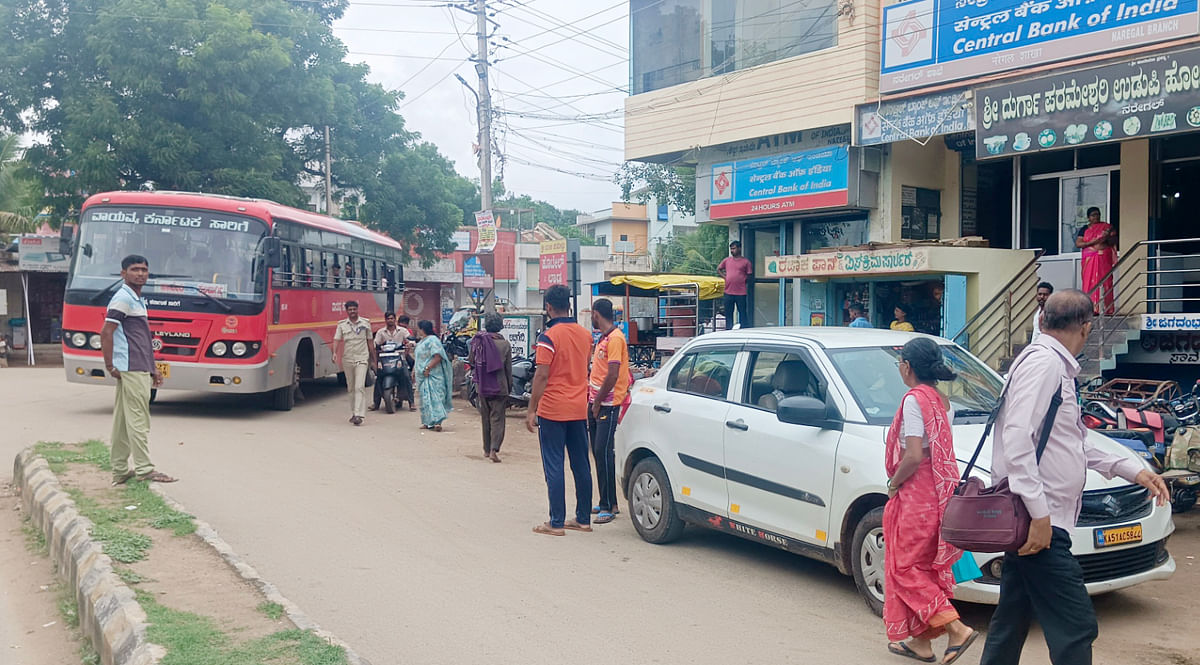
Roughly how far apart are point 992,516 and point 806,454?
2.33m

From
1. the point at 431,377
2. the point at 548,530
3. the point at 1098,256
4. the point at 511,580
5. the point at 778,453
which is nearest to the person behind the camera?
the point at 778,453

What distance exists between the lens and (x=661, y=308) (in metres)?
20.9

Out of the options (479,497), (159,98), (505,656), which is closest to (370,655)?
(505,656)

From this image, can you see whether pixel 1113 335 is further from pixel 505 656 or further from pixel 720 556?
pixel 505 656

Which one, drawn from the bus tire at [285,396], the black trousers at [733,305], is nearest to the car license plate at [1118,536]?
the black trousers at [733,305]

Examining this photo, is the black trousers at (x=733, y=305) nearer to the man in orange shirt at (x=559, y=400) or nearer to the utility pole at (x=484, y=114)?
the utility pole at (x=484, y=114)

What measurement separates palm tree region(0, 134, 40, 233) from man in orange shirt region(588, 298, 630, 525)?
2343 cm

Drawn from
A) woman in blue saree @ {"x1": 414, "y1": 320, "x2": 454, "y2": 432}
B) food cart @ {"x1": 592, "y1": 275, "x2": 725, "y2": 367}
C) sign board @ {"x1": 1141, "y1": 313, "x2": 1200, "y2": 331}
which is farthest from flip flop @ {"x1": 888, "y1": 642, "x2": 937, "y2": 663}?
food cart @ {"x1": 592, "y1": 275, "x2": 725, "y2": 367}

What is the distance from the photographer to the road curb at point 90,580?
4.56m

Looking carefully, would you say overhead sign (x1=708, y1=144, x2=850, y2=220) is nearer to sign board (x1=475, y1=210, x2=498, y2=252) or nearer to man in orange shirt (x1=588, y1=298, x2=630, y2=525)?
sign board (x1=475, y1=210, x2=498, y2=252)

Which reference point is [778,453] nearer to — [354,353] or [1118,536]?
[1118,536]

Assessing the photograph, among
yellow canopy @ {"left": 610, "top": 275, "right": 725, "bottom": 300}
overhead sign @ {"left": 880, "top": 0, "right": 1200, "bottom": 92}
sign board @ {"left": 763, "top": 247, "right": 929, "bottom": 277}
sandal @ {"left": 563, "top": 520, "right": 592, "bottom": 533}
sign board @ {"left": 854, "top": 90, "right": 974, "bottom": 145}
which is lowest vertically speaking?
sandal @ {"left": 563, "top": 520, "right": 592, "bottom": 533}

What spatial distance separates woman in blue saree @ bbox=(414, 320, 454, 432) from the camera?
558 inches

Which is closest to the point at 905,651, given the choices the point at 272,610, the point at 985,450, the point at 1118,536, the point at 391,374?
the point at 985,450
